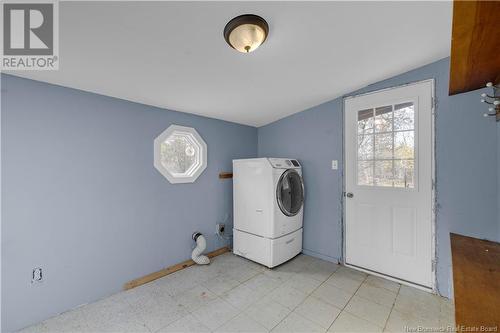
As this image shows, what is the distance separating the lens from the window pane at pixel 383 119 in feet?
7.79

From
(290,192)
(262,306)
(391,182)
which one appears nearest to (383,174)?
(391,182)

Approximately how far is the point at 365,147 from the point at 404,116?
0.48 metres

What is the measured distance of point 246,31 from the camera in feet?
4.25

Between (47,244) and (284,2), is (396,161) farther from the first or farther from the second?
(47,244)

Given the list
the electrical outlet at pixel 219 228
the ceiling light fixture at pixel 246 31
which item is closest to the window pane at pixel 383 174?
the ceiling light fixture at pixel 246 31

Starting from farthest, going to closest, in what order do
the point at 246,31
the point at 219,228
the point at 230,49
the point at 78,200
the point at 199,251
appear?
the point at 219,228, the point at 199,251, the point at 78,200, the point at 230,49, the point at 246,31

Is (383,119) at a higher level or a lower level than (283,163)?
higher

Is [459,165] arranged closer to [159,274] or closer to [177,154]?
[177,154]

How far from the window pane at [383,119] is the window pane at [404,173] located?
1.28ft

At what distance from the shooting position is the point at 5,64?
4.83ft

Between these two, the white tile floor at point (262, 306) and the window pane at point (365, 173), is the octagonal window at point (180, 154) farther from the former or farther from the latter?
the window pane at point (365, 173)

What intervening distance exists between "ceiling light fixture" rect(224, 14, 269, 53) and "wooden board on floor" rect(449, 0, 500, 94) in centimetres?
90

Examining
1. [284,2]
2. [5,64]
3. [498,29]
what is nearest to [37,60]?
[5,64]

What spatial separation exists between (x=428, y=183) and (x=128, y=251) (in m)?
3.05
